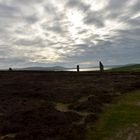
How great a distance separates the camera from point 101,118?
1925cm

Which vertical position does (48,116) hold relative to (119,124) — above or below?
above

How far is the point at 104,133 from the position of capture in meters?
15.7

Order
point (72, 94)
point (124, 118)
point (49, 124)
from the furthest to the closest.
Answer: point (72, 94) < point (124, 118) < point (49, 124)

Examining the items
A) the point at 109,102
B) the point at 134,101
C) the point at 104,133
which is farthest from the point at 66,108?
the point at 104,133

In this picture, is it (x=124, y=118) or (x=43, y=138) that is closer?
(x=43, y=138)

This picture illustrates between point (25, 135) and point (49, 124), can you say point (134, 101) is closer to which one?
point (49, 124)

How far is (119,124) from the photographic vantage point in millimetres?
17266

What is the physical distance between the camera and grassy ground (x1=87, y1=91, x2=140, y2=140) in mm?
15078

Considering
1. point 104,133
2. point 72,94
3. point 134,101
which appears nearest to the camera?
point 104,133

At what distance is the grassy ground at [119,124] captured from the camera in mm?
15078

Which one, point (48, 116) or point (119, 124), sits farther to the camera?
point (48, 116)

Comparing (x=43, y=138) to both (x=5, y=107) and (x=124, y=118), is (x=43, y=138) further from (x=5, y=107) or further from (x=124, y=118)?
(x=5, y=107)

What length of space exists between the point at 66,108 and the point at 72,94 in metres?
6.54

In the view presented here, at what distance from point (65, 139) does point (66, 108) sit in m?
9.04
